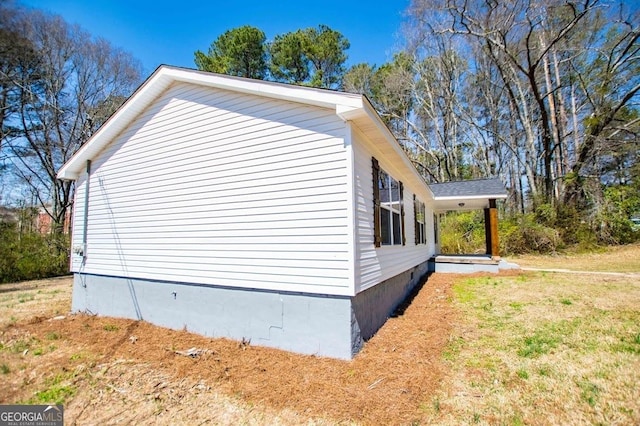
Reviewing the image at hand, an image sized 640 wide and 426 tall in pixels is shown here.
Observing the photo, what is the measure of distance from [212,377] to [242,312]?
1.23 m

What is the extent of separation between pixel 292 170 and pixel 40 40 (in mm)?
19501

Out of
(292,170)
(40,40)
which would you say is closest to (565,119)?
(292,170)

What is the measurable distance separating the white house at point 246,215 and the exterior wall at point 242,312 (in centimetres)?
2

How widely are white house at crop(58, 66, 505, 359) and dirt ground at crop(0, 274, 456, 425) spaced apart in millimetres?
409

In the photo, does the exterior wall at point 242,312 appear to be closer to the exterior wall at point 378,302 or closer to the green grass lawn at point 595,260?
the exterior wall at point 378,302

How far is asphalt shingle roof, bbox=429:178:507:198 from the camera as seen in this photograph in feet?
38.7

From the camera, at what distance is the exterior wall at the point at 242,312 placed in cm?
422

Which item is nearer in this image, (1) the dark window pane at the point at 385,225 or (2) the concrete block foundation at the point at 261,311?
(2) the concrete block foundation at the point at 261,311

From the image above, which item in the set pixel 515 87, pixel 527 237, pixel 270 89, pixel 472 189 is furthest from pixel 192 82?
pixel 515 87

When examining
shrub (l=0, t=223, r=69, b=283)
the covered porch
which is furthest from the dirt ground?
shrub (l=0, t=223, r=69, b=283)

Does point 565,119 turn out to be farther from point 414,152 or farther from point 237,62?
point 237,62

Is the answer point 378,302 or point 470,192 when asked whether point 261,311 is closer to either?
point 378,302

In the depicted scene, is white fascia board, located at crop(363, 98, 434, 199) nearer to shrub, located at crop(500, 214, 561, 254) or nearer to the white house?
the white house

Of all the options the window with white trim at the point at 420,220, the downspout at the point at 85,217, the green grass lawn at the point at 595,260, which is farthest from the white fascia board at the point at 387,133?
Answer: the green grass lawn at the point at 595,260
